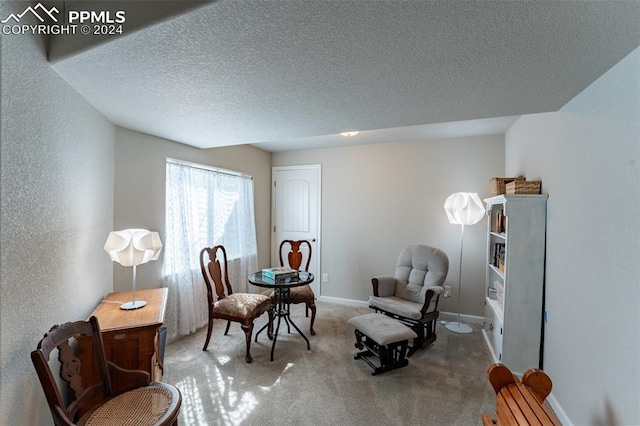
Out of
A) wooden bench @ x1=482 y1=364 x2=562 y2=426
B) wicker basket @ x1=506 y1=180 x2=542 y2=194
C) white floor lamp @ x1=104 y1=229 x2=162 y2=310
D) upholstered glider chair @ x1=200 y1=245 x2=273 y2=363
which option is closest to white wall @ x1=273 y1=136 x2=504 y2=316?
wicker basket @ x1=506 y1=180 x2=542 y2=194

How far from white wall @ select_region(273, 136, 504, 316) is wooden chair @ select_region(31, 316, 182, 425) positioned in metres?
3.13

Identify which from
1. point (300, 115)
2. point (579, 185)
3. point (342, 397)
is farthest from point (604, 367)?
point (300, 115)

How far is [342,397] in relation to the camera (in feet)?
6.97

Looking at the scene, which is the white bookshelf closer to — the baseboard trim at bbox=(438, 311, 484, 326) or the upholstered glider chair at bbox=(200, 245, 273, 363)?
the baseboard trim at bbox=(438, 311, 484, 326)

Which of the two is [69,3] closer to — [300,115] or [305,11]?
[305,11]

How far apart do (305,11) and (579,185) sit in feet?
6.11

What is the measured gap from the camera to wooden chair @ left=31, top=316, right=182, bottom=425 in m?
1.12

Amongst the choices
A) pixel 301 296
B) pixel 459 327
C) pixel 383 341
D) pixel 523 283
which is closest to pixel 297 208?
pixel 301 296

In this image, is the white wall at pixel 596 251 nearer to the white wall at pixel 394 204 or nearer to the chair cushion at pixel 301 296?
the white wall at pixel 394 204

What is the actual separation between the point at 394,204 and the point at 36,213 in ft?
12.0

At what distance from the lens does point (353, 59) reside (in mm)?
1348

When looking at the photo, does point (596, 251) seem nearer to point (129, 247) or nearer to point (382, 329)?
point (382, 329)

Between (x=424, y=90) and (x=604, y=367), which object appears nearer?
(x=604, y=367)

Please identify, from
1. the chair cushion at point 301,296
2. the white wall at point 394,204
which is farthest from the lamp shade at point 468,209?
the chair cushion at point 301,296
